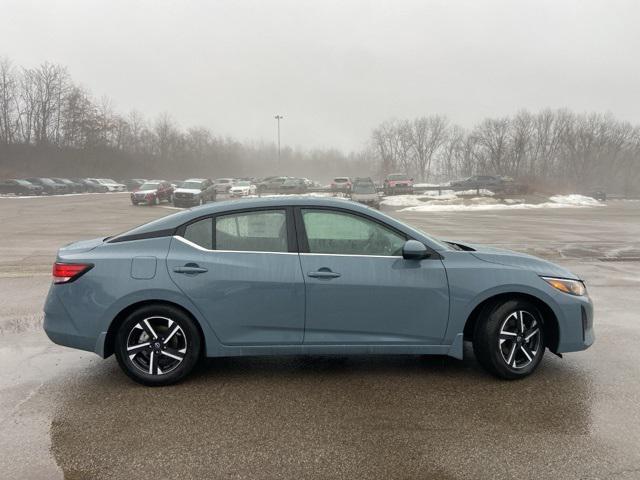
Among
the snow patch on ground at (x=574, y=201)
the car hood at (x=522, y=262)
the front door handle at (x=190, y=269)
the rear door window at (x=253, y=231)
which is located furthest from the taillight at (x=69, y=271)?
the snow patch on ground at (x=574, y=201)

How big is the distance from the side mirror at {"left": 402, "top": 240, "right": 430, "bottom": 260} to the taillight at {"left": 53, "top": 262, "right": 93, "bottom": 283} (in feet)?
8.58

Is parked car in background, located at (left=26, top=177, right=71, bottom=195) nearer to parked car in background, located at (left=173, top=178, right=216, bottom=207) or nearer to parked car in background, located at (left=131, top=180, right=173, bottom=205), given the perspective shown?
parked car in background, located at (left=131, top=180, right=173, bottom=205)

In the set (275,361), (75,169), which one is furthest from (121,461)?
(75,169)

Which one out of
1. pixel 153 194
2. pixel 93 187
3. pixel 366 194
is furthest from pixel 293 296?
pixel 93 187

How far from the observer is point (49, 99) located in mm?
76812

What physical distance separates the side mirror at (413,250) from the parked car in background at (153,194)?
99.4 feet

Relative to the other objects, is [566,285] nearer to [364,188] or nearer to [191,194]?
[364,188]

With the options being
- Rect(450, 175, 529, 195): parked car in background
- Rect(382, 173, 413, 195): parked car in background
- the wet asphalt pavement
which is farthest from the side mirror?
Rect(450, 175, 529, 195): parked car in background

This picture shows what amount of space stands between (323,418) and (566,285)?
2.40m

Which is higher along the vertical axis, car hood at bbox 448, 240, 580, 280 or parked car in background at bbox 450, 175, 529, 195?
parked car in background at bbox 450, 175, 529, 195

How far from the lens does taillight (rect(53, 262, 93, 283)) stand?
3803mm

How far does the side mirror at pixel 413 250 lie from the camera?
3789 mm

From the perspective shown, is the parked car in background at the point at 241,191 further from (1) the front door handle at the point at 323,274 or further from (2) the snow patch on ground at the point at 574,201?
(1) the front door handle at the point at 323,274

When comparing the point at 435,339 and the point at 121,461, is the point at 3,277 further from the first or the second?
the point at 435,339
